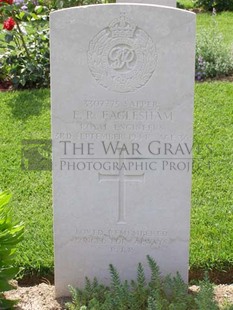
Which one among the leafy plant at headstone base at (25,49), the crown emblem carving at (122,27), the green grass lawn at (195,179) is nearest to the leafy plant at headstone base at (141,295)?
the green grass lawn at (195,179)

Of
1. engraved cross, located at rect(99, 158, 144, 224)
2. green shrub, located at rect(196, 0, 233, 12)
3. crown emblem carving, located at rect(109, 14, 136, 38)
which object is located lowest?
engraved cross, located at rect(99, 158, 144, 224)

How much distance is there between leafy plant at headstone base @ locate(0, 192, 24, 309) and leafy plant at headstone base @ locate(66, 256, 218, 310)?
1.19 ft

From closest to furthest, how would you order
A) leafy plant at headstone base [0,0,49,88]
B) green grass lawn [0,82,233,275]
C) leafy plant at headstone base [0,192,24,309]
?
1. leafy plant at headstone base [0,192,24,309]
2. green grass lawn [0,82,233,275]
3. leafy plant at headstone base [0,0,49,88]

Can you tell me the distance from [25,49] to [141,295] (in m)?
4.79

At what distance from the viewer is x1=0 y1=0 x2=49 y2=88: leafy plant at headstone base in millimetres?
7281

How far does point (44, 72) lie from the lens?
24.1ft

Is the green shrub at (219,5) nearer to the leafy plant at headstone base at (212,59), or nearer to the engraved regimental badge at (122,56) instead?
the leafy plant at headstone base at (212,59)

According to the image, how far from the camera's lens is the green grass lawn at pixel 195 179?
4078mm

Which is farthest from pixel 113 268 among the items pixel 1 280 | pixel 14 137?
pixel 14 137

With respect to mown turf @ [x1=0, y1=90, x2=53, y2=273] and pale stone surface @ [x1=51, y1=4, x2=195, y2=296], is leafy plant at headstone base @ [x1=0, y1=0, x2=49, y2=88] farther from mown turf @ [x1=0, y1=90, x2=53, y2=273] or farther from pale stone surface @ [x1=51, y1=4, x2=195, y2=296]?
pale stone surface @ [x1=51, y1=4, x2=195, y2=296]

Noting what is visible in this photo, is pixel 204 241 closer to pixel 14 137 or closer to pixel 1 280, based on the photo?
pixel 1 280

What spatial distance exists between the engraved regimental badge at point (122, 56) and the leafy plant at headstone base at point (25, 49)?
4112 mm

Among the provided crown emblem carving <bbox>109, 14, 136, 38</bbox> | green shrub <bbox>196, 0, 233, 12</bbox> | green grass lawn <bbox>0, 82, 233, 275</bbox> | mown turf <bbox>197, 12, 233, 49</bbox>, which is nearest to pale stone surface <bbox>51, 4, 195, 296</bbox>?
crown emblem carving <bbox>109, 14, 136, 38</bbox>

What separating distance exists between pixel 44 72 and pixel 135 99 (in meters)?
4.24
